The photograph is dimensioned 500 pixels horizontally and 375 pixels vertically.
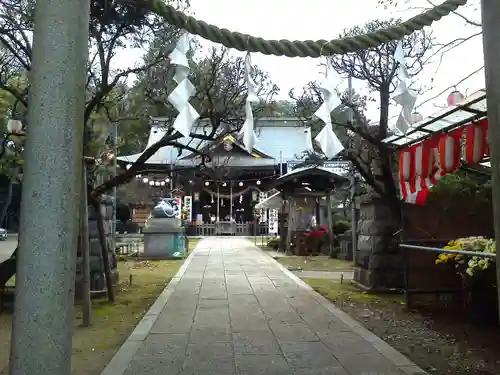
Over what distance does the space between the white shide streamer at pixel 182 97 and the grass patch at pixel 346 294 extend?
18.6ft

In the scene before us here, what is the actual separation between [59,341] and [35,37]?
139cm

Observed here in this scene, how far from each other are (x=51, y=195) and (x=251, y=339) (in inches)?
156

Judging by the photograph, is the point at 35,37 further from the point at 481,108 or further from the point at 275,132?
the point at 275,132

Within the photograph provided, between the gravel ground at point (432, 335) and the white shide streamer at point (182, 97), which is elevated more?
the white shide streamer at point (182, 97)

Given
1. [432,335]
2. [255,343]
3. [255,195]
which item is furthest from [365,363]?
[255,195]

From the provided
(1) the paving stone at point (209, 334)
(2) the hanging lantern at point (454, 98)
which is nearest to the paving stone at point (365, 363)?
(1) the paving stone at point (209, 334)

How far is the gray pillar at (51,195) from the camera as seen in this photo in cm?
204

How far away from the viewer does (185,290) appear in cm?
945

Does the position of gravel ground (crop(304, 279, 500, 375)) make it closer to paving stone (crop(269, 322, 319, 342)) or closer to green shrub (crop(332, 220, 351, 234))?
paving stone (crop(269, 322, 319, 342))

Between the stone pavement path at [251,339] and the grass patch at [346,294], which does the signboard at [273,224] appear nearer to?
the grass patch at [346,294]

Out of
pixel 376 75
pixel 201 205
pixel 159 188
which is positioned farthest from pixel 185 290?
pixel 201 205

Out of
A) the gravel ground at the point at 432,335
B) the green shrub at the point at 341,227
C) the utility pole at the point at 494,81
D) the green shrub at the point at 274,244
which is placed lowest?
the gravel ground at the point at 432,335

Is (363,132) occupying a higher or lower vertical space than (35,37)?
higher

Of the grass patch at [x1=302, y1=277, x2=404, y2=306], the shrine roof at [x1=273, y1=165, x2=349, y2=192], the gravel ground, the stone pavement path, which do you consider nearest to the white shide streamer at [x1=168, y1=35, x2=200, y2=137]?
the stone pavement path
